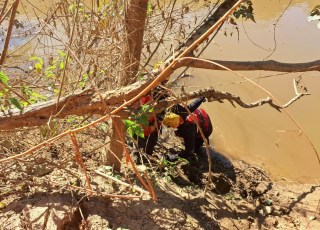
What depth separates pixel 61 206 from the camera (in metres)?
2.33

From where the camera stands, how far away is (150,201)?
264 cm

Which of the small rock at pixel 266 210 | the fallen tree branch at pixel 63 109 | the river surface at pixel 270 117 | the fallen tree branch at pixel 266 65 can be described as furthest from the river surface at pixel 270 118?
the fallen tree branch at pixel 63 109

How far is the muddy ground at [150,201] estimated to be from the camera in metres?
2.30

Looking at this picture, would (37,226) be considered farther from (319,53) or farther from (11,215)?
(319,53)

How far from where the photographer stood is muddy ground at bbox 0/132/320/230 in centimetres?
230

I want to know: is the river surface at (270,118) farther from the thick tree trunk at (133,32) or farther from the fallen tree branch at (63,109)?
the fallen tree branch at (63,109)

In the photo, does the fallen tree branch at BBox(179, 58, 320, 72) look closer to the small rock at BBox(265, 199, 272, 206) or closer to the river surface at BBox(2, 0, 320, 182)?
the river surface at BBox(2, 0, 320, 182)

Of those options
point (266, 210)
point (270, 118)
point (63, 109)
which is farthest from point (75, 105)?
point (270, 118)

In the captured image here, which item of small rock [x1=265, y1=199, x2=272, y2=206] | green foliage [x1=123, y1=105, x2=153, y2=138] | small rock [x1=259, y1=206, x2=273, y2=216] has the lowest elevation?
small rock [x1=259, y1=206, x2=273, y2=216]

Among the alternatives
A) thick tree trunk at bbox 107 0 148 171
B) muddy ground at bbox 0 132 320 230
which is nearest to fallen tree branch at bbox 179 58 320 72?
thick tree trunk at bbox 107 0 148 171

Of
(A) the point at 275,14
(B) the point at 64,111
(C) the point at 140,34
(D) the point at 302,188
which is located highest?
(A) the point at 275,14

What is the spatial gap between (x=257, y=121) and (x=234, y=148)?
23.7 inches

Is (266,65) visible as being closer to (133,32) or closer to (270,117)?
(133,32)

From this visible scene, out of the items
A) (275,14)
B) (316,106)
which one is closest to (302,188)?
(316,106)
